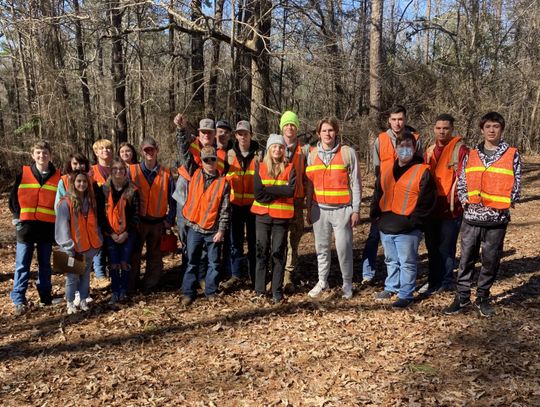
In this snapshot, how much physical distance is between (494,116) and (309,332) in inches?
120

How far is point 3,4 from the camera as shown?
1288cm

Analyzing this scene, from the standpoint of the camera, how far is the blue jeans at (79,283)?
5191 millimetres

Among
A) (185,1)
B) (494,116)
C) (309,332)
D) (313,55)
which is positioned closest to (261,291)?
(309,332)

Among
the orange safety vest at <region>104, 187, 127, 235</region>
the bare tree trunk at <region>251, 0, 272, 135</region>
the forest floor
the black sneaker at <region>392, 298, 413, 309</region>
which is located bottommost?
the forest floor

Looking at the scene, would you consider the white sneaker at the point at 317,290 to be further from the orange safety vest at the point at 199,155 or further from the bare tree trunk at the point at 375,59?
the bare tree trunk at the point at 375,59

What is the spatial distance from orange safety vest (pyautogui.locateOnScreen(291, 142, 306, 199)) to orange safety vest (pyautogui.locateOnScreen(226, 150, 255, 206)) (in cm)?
66

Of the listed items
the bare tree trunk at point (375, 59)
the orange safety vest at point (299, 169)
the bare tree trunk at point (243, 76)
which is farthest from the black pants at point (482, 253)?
the bare tree trunk at point (375, 59)

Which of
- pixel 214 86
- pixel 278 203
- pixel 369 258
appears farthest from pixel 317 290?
pixel 214 86

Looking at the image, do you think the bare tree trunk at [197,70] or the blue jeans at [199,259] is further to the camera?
the bare tree trunk at [197,70]

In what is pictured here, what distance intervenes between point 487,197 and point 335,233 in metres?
1.80

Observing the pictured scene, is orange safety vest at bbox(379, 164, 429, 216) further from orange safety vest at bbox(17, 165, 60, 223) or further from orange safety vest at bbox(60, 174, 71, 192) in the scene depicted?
orange safety vest at bbox(17, 165, 60, 223)

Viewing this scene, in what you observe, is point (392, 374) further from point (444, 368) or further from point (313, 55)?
point (313, 55)

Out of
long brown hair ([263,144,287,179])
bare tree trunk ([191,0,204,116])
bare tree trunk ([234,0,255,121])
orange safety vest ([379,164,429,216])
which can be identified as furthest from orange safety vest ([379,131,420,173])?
bare tree trunk ([191,0,204,116])

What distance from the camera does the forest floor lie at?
3727mm
